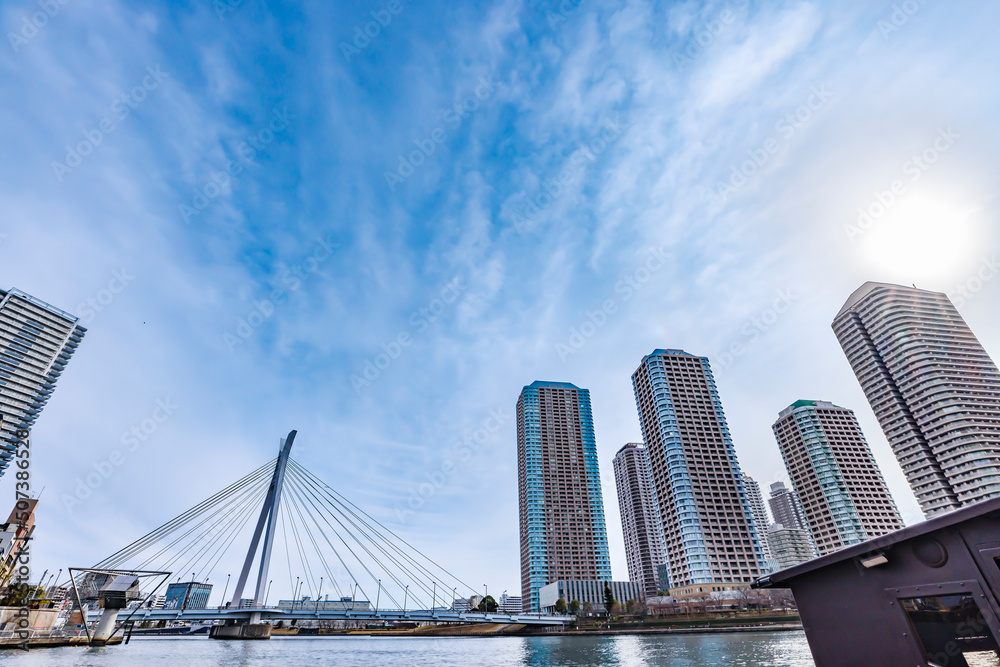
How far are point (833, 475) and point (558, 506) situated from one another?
97.3 m

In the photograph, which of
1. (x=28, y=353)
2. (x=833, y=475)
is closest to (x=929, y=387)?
(x=833, y=475)

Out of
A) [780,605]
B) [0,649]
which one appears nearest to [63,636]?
[0,649]

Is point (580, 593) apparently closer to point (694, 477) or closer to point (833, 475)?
point (694, 477)

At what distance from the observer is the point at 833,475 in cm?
14875

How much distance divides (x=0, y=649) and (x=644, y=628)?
104 metres

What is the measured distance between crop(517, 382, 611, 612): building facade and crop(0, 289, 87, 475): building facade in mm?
154717

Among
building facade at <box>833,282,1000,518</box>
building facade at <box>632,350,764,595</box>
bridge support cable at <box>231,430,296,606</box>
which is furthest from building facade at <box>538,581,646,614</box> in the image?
bridge support cable at <box>231,430,296,606</box>

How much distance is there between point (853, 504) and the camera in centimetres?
14362

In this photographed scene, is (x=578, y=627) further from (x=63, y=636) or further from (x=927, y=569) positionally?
(x=927, y=569)

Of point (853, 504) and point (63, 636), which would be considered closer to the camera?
point (63, 636)

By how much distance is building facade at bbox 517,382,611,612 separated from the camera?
17088 cm

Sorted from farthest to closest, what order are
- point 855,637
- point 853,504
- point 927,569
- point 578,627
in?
point 853,504
point 578,627
point 855,637
point 927,569

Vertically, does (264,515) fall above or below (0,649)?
above

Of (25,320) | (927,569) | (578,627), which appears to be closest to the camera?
(927,569)
